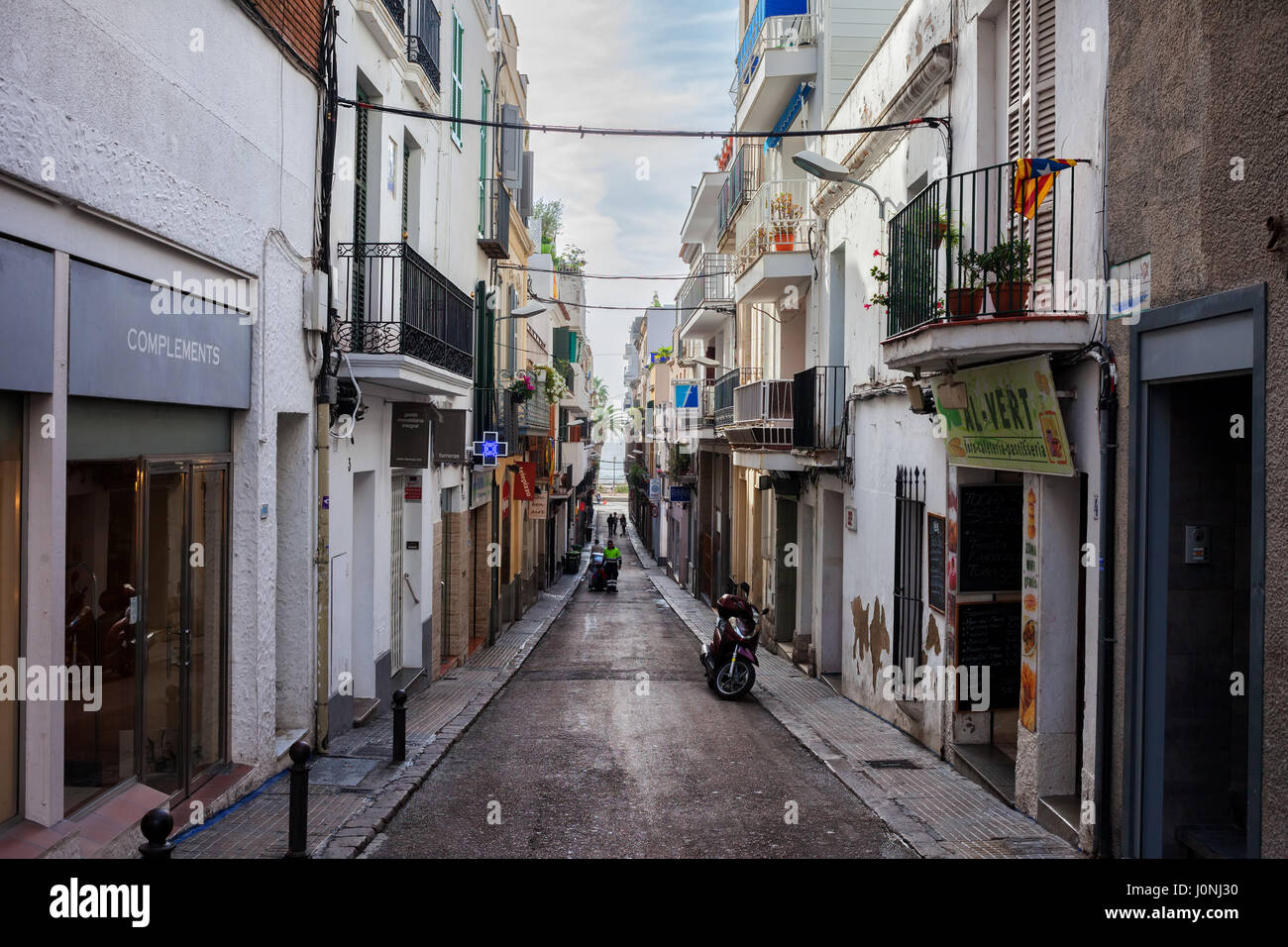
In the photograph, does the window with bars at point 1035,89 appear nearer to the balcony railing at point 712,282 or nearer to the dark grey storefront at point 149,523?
the dark grey storefront at point 149,523

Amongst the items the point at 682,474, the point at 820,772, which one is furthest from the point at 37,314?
the point at 682,474

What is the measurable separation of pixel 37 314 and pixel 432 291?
24.0ft

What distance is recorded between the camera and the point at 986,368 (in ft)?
29.8

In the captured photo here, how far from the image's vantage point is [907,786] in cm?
977

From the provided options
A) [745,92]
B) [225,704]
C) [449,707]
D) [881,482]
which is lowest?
[449,707]

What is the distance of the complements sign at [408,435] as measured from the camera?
539 inches

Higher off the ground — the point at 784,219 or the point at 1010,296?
the point at 784,219

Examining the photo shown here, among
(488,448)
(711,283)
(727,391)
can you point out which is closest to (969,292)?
(488,448)

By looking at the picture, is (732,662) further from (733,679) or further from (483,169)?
(483,169)

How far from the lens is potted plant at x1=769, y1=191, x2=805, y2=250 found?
18.1 m

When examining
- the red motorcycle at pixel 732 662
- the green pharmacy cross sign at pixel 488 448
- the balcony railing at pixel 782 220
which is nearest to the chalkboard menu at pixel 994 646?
the red motorcycle at pixel 732 662

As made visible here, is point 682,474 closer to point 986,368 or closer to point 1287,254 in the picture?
point 986,368

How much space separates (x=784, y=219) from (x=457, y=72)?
589cm

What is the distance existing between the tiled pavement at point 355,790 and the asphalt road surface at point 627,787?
0.19 meters
